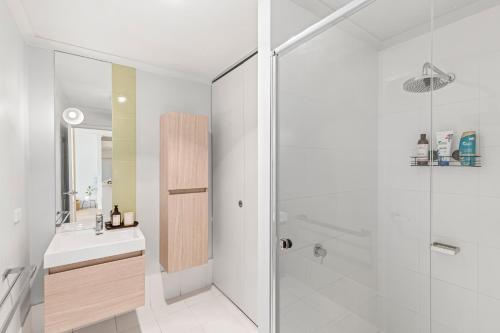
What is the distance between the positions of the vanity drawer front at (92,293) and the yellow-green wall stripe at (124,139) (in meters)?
0.65

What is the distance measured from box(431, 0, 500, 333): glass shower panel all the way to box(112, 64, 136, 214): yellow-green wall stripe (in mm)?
2297

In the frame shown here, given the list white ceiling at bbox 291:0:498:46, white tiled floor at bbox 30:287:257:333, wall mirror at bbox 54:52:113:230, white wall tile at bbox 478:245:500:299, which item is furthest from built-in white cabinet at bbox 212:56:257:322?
white wall tile at bbox 478:245:500:299

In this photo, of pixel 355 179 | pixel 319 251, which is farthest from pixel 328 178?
pixel 319 251

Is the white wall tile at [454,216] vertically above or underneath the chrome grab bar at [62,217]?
above

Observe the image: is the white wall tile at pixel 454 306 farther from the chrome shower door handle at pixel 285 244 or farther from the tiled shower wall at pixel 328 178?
the chrome shower door handle at pixel 285 244

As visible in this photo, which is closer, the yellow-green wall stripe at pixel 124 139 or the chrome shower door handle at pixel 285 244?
the chrome shower door handle at pixel 285 244

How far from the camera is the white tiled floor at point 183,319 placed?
1.98 meters

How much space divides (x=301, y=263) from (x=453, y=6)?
1219mm

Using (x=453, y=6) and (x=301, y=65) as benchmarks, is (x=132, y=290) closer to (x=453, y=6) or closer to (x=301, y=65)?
(x=301, y=65)

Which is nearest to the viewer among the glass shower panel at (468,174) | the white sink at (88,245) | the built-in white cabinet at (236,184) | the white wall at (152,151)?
the glass shower panel at (468,174)

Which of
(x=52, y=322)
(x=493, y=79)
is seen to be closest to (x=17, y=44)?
(x=52, y=322)

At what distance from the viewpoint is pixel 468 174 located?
0.85 metres

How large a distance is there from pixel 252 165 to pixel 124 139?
125 centimetres

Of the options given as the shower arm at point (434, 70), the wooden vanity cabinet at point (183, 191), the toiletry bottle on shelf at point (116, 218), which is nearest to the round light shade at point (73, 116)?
the wooden vanity cabinet at point (183, 191)
